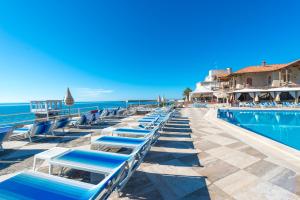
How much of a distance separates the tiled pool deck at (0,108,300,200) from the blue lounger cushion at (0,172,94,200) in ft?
2.62

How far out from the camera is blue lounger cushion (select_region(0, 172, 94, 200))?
5.27 feet

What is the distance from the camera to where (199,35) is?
23.7 m

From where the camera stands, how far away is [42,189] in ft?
5.74

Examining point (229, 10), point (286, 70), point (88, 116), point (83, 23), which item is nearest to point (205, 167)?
point (88, 116)

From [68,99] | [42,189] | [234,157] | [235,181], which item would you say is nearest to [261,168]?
[234,157]

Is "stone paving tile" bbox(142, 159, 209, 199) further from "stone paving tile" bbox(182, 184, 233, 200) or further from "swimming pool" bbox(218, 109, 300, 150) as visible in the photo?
"swimming pool" bbox(218, 109, 300, 150)

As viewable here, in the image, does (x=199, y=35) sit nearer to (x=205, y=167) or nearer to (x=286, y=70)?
(x=286, y=70)

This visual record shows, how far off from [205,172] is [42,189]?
267cm

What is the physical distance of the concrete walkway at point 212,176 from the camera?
2.40 m

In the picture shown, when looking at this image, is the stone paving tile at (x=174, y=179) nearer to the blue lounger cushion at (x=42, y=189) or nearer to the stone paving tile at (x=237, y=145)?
the blue lounger cushion at (x=42, y=189)

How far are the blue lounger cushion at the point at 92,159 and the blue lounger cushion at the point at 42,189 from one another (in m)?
0.50

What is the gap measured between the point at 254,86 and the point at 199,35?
11.8 metres

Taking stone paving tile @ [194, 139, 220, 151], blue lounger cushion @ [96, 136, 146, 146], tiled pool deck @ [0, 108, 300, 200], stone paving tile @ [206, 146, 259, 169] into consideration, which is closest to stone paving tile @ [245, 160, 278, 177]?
tiled pool deck @ [0, 108, 300, 200]

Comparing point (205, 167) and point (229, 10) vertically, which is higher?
point (229, 10)
